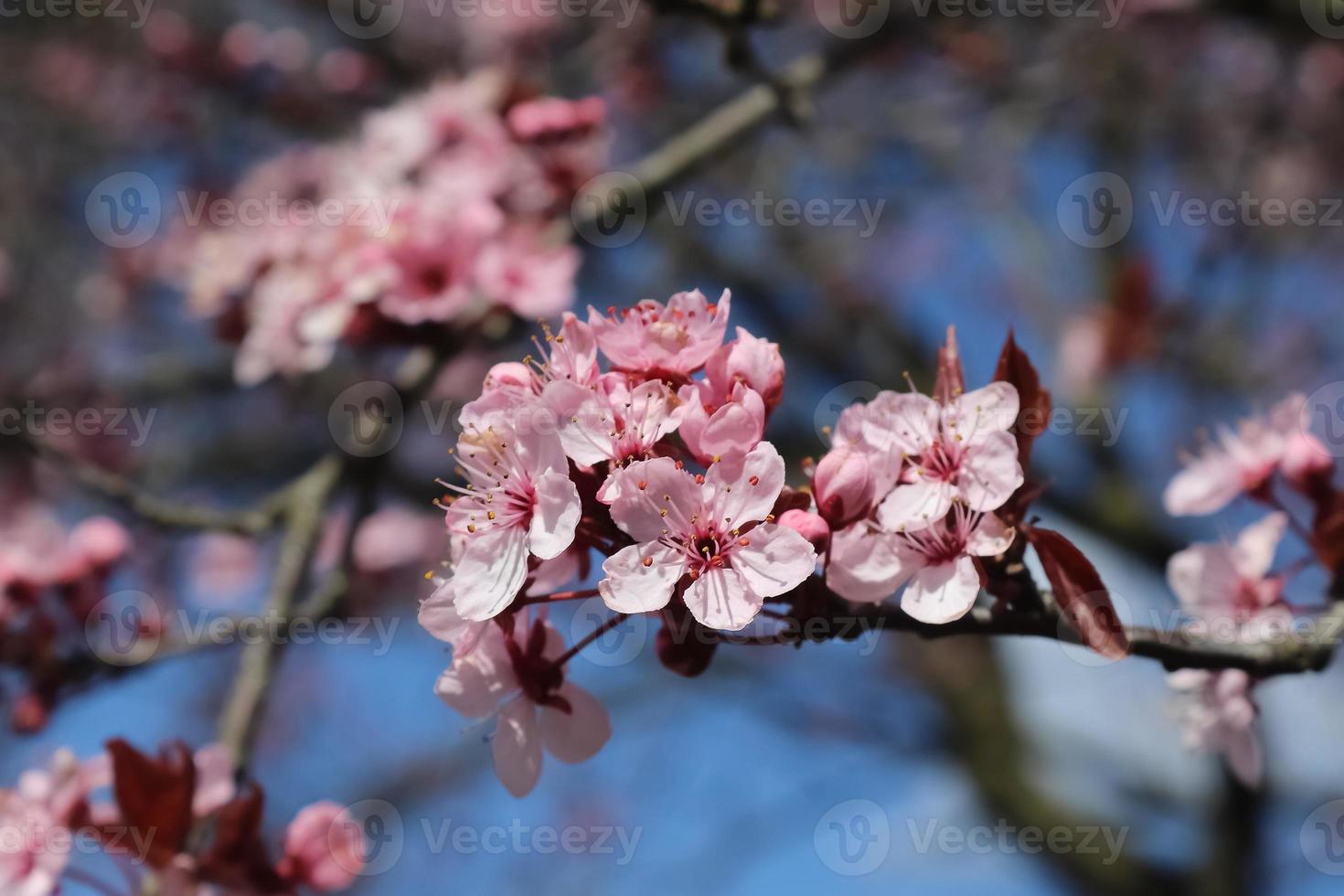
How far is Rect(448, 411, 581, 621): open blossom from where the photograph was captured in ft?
3.28

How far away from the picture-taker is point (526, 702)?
45.8 inches

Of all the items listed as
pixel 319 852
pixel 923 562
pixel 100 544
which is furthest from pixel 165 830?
pixel 923 562

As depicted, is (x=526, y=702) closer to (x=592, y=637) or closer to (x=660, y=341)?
(x=592, y=637)

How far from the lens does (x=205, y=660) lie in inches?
212

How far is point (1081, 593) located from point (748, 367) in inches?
16.0

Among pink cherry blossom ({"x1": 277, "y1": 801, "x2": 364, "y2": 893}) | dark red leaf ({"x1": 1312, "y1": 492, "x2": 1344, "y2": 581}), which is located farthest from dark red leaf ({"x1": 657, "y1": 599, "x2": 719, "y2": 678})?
dark red leaf ({"x1": 1312, "y1": 492, "x2": 1344, "y2": 581})

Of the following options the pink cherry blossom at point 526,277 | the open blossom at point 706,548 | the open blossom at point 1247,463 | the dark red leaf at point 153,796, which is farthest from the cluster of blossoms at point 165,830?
the open blossom at point 1247,463

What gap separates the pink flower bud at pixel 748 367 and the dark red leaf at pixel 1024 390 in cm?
25

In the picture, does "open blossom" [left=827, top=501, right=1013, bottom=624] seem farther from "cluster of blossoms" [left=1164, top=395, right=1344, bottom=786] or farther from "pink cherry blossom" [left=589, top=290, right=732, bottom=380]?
"cluster of blossoms" [left=1164, top=395, right=1344, bottom=786]

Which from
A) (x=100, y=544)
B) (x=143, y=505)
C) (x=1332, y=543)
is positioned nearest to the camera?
(x=1332, y=543)

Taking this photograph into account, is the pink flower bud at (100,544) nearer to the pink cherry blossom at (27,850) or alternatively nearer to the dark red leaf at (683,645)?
the pink cherry blossom at (27,850)

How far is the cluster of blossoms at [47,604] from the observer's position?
1730mm

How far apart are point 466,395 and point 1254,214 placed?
320 centimetres

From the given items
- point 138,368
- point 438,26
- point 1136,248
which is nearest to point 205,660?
point 138,368
